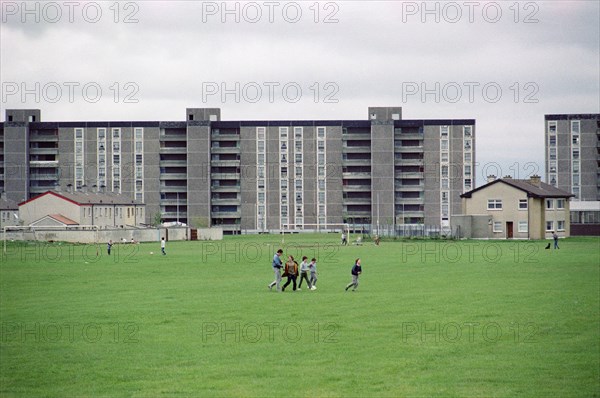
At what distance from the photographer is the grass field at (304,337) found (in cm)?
2350

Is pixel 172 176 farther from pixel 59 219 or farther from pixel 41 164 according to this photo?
pixel 59 219

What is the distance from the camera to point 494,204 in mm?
122500

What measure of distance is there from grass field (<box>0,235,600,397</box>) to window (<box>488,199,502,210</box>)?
224ft

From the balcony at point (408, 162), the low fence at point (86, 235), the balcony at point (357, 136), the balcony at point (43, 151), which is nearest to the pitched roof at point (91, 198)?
the low fence at point (86, 235)

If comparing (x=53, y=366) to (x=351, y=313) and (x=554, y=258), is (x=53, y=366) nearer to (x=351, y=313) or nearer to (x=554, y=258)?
(x=351, y=313)

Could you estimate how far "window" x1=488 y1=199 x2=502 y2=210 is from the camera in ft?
400

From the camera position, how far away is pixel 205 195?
170500 mm

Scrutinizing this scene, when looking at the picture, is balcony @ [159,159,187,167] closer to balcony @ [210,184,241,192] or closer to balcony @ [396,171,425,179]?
balcony @ [210,184,241,192]

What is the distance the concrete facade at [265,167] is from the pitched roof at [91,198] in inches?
792

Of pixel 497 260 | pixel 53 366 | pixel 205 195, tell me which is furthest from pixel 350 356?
pixel 205 195

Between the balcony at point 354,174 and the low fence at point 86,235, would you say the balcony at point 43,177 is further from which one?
the balcony at point 354,174

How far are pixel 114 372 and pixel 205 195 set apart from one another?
146 metres

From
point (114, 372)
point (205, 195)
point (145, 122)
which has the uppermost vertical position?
point (145, 122)

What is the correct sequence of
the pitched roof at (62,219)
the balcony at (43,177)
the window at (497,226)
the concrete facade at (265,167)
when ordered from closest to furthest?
the window at (497,226) → the pitched roof at (62,219) → the concrete facade at (265,167) → the balcony at (43,177)
